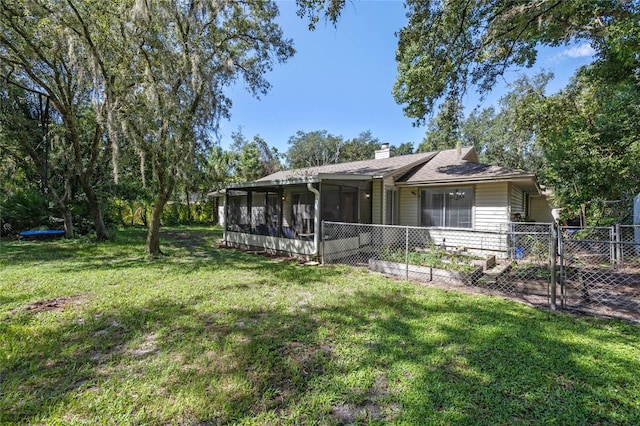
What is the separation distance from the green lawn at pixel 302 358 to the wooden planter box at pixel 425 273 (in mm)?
664

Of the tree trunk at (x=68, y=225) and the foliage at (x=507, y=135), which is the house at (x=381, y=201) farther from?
the foliage at (x=507, y=135)

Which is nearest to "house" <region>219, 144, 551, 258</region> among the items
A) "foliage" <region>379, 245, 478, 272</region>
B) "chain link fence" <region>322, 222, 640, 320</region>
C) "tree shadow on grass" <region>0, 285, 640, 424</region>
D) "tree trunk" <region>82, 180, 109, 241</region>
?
"chain link fence" <region>322, 222, 640, 320</region>

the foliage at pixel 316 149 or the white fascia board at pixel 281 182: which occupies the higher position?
Result: the foliage at pixel 316 149

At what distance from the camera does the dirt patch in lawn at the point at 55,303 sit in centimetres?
415

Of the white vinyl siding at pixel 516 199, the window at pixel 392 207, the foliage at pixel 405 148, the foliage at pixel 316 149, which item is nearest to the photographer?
the white vinyl siding at pixel 516 199

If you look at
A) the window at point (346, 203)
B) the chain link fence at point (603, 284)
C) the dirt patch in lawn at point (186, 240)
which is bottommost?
the chain link fence at point (603, 284)

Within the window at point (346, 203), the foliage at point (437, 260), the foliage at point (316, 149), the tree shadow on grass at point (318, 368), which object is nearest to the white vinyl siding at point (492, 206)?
the foliage at point (437, 260)

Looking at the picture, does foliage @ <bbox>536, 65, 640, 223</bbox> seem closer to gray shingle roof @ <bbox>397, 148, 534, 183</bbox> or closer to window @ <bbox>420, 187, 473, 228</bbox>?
gray shingle roof @ <bbox>397, 148, 534, 183</bbox>

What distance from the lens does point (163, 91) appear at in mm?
6797

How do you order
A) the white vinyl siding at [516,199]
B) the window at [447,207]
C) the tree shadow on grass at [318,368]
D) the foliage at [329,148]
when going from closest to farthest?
the tree shadow on grass at [318,368] → the white vinyl siding at [516,199] → the window at [447,207] → the foliage at [329,148]

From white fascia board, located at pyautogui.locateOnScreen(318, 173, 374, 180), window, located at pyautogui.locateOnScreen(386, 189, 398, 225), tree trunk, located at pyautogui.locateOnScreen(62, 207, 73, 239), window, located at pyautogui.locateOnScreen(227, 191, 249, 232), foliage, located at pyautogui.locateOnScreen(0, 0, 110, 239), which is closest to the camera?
foliage, located at pyautogui.locateOnScreen(0, 0, 110, 239)

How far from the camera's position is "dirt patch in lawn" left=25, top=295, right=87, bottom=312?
415 cm

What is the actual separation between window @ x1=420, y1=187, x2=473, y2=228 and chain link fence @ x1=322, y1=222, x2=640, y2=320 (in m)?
0.40

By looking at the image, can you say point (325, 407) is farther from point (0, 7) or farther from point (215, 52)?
point (0, 7)
